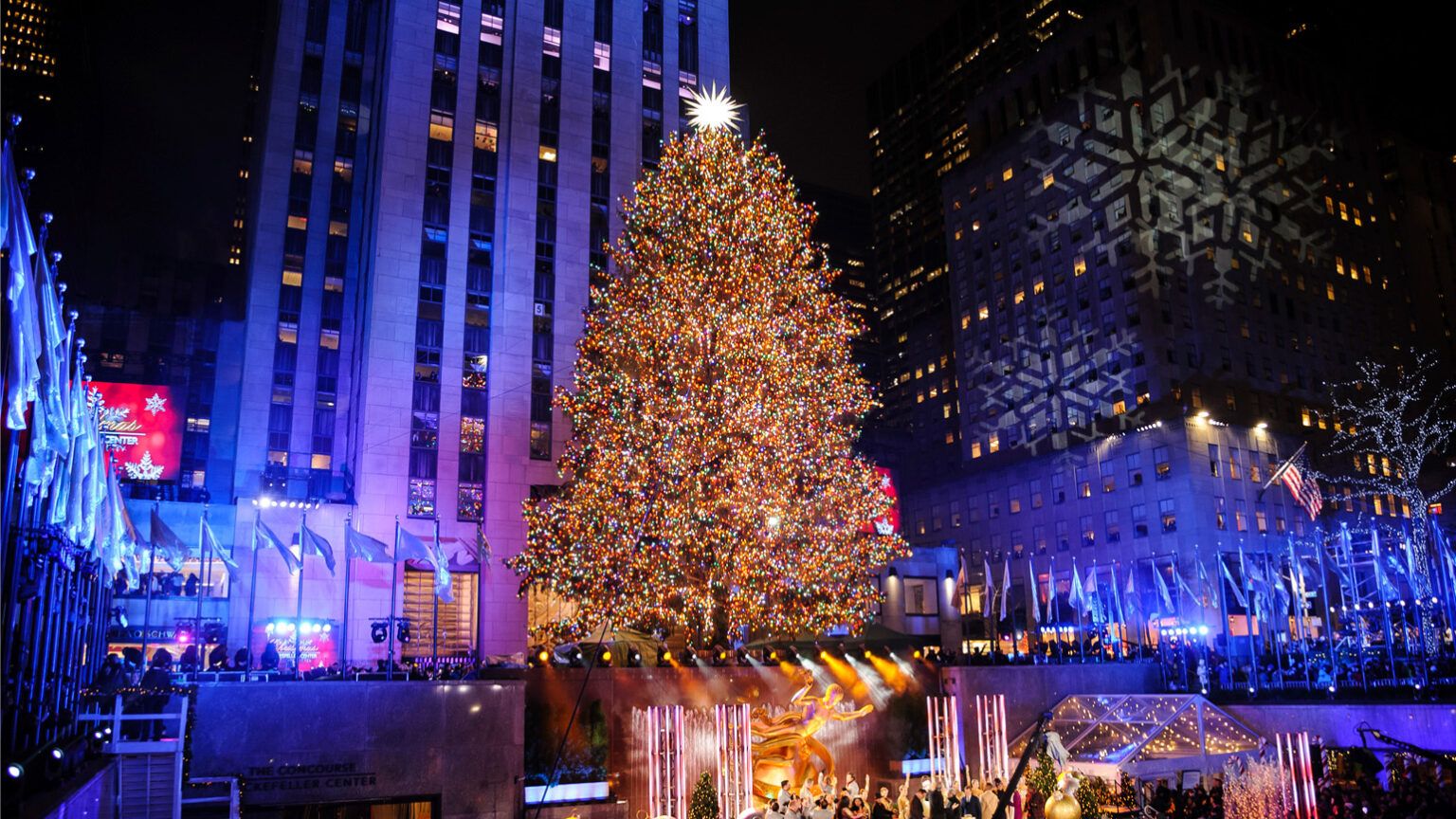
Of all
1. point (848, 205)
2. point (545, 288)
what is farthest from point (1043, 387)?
point (848, 205)

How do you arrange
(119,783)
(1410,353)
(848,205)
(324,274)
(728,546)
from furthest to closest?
1. (848,205)
2. (1410,353)
3. (324,274)
4. (728,546)
5. (119,783)

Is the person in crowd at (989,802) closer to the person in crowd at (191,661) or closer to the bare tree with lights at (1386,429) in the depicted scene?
the person in crowd at (191,661)

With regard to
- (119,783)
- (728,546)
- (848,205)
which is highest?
(848,205)

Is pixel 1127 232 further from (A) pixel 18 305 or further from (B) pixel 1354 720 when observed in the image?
(A) pixel 18 305

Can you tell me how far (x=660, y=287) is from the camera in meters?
30.7

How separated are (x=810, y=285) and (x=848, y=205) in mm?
153215

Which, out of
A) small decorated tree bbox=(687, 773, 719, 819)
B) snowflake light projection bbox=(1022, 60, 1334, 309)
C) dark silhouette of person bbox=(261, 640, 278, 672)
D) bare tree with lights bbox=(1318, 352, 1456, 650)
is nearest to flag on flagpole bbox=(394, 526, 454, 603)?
dark silhouette of person bbox=(261, 640, 278, 672)

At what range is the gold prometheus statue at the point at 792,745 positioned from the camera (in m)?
25.5

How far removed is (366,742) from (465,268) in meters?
28.3

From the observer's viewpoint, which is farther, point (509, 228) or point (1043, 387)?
point (1043, 387)

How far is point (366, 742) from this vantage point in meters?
21.2

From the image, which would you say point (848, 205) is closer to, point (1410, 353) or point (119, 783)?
point (1410, 353)

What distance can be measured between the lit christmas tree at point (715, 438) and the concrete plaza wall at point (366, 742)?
6503mm

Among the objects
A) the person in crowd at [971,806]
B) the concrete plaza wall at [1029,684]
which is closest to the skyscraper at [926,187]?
the concrete plaza wall at [1029,684]
